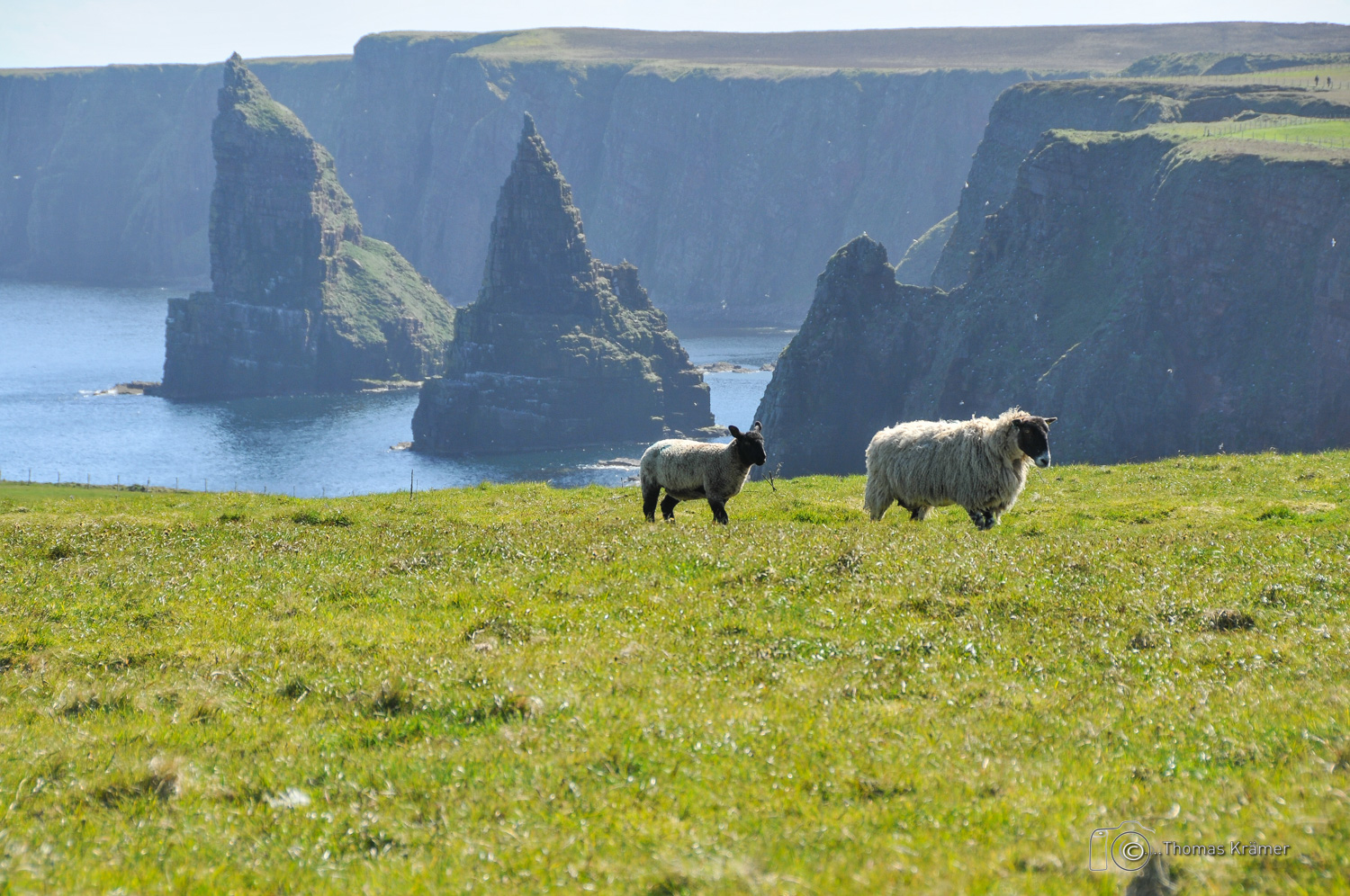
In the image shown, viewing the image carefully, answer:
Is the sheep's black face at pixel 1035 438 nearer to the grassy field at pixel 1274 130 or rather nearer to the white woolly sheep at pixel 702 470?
the white woolly sheep at pixel 702 470

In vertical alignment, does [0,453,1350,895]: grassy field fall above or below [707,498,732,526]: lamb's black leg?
above

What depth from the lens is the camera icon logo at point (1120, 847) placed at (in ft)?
24.1

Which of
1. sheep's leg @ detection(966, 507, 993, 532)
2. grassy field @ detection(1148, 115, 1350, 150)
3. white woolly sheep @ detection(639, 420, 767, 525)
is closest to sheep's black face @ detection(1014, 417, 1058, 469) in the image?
sheep's leg @ detection(966, 507, 993, 532)

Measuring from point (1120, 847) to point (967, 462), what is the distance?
59.6 feet

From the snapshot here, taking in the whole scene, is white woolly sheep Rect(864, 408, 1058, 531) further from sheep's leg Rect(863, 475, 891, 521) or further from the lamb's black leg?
the lamb's black leg

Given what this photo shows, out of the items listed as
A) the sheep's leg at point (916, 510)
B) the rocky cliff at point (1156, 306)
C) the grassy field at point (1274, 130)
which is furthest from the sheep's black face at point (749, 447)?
the grassy field at point (1274, 130)

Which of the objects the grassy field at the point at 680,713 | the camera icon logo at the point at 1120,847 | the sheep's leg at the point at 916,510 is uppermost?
the camera icon logo at the point at 1120,847

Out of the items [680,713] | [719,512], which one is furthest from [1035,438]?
[680,713]

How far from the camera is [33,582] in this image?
63.6 feet

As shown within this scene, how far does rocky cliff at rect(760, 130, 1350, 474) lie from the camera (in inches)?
5290

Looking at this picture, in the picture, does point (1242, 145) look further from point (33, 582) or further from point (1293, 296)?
point (33, 582)

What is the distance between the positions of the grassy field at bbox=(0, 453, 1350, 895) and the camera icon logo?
0.38 ft

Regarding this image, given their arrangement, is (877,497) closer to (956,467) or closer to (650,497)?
(956,467)

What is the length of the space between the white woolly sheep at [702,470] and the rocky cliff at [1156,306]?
126 metres
